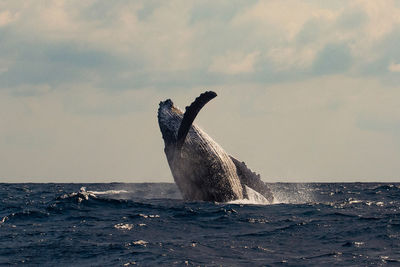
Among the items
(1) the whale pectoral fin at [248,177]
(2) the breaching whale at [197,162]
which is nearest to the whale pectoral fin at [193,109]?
(2) the breaching whale at [197,162]

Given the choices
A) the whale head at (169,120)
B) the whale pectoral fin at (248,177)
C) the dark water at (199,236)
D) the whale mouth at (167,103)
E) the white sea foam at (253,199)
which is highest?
the whale mouth at (167,103)

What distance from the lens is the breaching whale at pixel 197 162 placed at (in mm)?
14711

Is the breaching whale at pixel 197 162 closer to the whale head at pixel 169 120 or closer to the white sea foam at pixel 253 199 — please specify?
the whale head at pixel 169 120

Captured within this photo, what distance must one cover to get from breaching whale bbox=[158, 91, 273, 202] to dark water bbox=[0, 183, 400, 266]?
0.53 metres

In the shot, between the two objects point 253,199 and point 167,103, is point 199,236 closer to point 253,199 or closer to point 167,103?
point 253,199

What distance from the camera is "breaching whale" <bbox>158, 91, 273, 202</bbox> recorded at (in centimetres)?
1471

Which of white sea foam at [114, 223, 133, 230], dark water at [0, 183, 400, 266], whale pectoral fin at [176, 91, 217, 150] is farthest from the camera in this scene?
whale pectoral fin at [176, 91, 217, 150]

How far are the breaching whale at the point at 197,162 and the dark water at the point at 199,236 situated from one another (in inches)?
20.8

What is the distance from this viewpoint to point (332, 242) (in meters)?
10.1

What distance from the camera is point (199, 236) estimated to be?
10.8 m

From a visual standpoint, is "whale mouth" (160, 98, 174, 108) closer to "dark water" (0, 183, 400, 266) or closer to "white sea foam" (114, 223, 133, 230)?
"dark water" (0, 183, 400, 266)

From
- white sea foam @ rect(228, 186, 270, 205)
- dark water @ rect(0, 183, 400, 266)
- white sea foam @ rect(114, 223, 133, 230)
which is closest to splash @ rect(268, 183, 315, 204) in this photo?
white sea foam @ rect(228, 186, 270, 205)

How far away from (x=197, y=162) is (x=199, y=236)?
4.13 meters

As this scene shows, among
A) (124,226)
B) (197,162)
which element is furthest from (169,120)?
(124,226)
